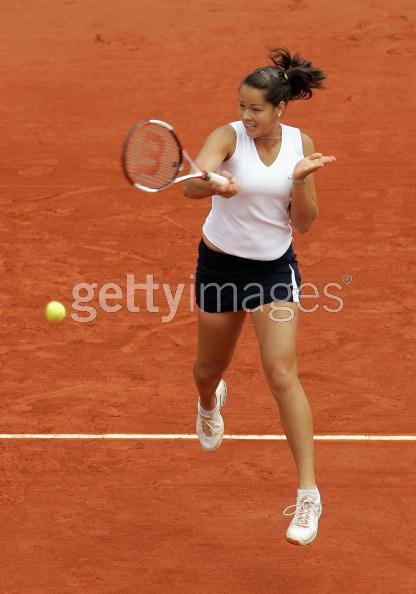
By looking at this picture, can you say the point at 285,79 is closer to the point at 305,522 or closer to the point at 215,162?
the point at 215,162

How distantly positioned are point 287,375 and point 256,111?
1.35 meters

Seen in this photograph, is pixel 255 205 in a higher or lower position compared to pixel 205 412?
higher

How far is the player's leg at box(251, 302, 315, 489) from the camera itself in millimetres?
6328

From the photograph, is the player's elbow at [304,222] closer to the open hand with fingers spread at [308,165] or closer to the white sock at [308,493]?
the open hand with fingers spread at [308,165]

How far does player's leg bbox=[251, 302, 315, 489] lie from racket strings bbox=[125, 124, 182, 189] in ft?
2.82

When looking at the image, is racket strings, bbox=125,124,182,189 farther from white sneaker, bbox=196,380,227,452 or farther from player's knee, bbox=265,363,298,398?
white sneaker, bbox=196,380,227,452

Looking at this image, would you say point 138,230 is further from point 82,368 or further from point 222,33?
point 222,33

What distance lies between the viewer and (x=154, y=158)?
6320 millimetres

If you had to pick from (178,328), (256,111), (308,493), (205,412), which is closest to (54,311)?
(178,328)

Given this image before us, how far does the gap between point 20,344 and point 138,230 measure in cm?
191

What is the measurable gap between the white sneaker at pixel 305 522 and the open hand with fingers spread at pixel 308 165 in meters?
1.67

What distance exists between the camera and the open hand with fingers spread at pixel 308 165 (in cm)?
606

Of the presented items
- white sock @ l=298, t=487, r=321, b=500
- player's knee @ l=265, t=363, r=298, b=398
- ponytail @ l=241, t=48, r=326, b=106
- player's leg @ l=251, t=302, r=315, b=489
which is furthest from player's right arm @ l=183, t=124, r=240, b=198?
white sock @ l=298, t=487, r=321, b=500

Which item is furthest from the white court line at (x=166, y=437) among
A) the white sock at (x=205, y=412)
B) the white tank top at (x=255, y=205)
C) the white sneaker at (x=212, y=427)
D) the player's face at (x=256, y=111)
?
the player's face at (x=256, y=111)
